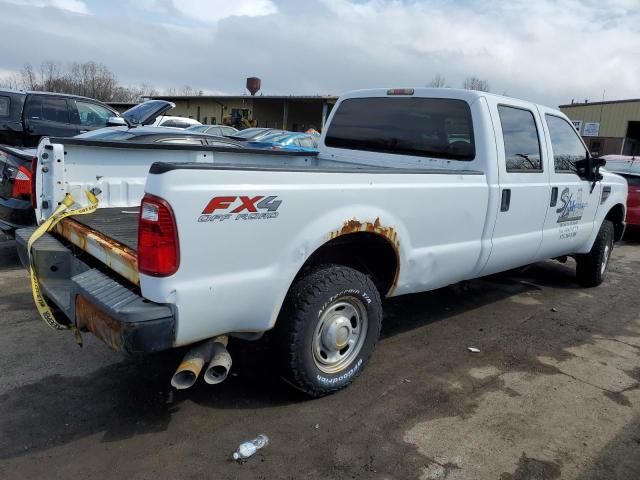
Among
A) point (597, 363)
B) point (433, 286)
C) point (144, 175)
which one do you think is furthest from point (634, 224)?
point (144, 175)

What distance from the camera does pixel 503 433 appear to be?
3.12 m

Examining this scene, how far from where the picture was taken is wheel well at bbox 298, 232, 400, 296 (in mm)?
3318

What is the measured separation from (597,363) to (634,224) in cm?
722

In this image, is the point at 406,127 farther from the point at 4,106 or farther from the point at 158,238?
the point at 4,106

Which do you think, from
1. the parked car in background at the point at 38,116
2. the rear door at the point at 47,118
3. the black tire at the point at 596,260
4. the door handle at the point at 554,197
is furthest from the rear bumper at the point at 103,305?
the rear door at the point at 47,118

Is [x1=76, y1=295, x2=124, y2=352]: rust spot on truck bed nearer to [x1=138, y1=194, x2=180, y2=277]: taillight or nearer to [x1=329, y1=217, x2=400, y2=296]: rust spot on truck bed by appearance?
[x1=138, y1=194, x2=180, y2=277]: taillight

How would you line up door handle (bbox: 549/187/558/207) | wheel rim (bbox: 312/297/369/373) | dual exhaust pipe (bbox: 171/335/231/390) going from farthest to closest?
door handle (bbox: 549/187/558/207) → wheel rim (bbox: 312/297/369/373) → dual exhaust pipe (bbox: 171/335/231/390)

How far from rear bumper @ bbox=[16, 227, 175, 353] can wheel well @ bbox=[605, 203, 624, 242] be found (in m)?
5.78

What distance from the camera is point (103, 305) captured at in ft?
8.28

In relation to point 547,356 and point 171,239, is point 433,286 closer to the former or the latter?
point 547,356

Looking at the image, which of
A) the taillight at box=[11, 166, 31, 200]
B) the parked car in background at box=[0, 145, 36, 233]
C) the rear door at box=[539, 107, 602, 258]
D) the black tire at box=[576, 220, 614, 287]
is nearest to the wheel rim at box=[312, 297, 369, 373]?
the rear door at box=[539, 107, 602, 258]

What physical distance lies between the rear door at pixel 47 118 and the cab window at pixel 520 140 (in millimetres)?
8638

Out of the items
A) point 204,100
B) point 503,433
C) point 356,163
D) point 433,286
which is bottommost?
point 503,433

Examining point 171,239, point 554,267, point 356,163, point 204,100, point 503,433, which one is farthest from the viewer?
point 204,100
